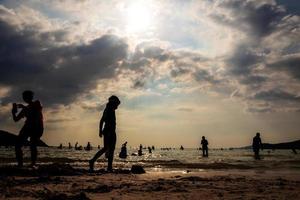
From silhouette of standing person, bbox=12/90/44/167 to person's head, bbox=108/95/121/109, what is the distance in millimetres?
1846

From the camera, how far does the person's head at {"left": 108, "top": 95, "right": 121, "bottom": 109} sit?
1052cm

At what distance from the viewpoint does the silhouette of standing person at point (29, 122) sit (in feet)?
31.9

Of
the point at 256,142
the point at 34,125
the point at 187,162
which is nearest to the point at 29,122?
the point at 34,125

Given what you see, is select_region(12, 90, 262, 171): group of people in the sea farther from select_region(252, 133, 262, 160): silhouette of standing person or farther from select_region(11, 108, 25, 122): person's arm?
select_region(252, 133, 262, 160): silhouette of standing person

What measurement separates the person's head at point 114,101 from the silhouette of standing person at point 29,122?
72.7 inches

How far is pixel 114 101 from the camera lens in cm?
1056

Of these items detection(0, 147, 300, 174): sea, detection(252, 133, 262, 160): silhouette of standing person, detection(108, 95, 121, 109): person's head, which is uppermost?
detection(108, 95, 121, 109): person's head

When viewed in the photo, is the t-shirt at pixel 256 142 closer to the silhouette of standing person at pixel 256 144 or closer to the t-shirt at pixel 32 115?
the silhouette of standing person at pixel 256 144

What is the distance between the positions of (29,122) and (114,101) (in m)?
2.27

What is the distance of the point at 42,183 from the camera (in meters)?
6.88

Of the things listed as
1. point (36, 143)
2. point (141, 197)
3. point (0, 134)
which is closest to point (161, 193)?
point (141, 197)

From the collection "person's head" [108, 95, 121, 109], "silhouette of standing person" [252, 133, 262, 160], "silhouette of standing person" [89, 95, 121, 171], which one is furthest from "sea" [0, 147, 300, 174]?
"person's head" [108, 95, 121, 109]

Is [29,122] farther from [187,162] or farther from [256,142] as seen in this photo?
[256,142]

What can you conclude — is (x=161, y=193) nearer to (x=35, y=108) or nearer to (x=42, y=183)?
(x=42, y=183)
